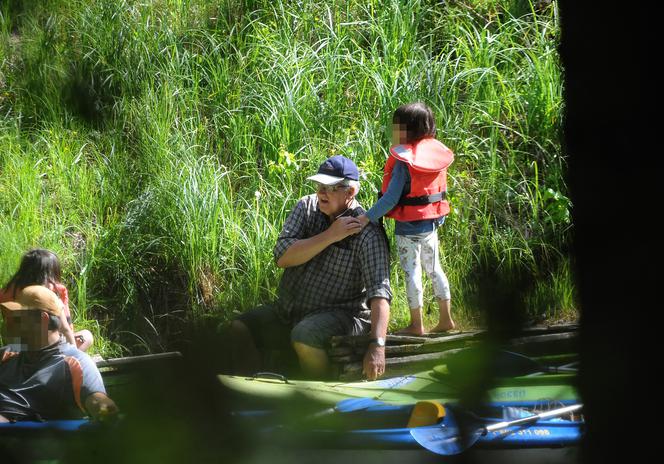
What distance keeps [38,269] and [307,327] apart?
882 millimetres

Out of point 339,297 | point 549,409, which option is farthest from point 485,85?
point 549,409

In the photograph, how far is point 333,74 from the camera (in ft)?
16.6

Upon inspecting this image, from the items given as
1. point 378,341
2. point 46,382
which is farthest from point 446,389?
point 378,341

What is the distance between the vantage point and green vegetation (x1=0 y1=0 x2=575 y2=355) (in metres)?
4.29

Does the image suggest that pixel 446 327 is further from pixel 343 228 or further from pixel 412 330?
pixel 412 330

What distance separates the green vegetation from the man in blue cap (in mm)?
640

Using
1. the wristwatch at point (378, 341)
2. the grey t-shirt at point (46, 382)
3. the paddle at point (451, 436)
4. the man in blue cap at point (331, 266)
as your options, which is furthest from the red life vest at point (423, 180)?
the paddle at point (451, 436)

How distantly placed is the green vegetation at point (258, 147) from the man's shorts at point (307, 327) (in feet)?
2.20

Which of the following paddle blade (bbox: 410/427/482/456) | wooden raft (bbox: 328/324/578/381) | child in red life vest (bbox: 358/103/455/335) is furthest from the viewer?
child in red life vest (bbox: 358/103/455/335)

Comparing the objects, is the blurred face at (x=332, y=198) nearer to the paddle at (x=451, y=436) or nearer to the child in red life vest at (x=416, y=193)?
the child in red life vest at (x=416, y=193)

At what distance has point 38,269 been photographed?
8.83ft

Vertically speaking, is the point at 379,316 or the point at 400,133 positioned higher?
the point at 400,133

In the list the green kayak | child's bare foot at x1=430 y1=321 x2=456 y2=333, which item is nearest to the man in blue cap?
child's bare foot at x1=430 y1=321 x2=456 y2=333

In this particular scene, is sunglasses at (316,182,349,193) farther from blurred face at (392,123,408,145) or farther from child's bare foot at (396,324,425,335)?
child's bare foot at (396,324,425,335)
